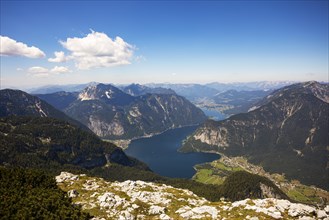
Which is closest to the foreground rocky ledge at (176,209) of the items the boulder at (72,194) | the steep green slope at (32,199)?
the boulder at (72,194)

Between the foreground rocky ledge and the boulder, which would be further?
the boulder

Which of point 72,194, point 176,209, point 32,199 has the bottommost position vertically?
point 176,209

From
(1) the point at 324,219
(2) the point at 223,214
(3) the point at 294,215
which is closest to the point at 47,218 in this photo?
(2) the point at 223,214

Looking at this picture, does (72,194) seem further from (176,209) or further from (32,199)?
(176,209)

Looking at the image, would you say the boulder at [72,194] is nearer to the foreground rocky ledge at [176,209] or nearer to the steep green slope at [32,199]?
the foreground rocky ledge at [176,209]

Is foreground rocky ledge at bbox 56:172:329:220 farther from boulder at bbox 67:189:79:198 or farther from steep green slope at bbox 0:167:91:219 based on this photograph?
steep green slope at bbox 0:167:91:219

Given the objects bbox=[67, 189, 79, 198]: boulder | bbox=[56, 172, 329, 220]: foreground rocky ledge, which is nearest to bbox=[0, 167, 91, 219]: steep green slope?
bbox=[67, 189, 79, 198]: boulder

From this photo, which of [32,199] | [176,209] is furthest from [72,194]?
[176,209]

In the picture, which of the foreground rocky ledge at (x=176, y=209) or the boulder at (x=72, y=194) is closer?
the foreground rocky ledge at (x=176, y=209)

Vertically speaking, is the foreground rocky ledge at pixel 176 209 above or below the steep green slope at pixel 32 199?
below

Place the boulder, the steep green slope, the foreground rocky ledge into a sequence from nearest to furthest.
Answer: the steep green slope, the foreground rocky ledge, the boulder

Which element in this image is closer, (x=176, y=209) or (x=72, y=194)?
(x=176, y=209)

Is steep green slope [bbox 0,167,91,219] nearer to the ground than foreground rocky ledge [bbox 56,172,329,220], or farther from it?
farther from it
